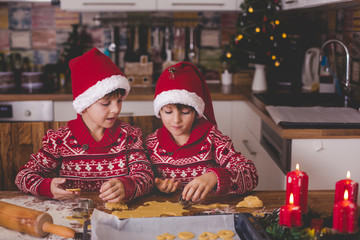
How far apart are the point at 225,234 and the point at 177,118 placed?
612mm

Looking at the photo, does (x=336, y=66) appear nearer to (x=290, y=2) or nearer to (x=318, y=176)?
(x=290, y=2)

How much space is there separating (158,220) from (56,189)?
0.36 metres

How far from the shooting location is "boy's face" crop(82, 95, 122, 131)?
150 cm

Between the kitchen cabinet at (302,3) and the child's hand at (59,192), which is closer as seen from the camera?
the child's hand at (59,192)

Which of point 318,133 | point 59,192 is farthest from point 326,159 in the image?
point 59,192

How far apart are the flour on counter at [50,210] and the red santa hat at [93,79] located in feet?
1.29

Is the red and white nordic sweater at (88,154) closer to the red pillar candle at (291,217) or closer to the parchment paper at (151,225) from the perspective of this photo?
the parchment paper at (151,225)

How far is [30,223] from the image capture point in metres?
1.01

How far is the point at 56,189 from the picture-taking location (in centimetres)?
123

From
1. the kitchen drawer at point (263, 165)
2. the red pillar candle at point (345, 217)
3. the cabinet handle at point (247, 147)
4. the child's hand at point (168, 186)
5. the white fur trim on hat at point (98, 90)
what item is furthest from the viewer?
the cabinet handle at point (247, 147)

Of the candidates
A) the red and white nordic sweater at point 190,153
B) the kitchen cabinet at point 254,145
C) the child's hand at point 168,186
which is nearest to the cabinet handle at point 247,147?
the kitchen cabinet at point 254,145

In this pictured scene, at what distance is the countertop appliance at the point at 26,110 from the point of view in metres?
2.63

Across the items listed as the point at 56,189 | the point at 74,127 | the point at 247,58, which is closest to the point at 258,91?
the point at 247,58

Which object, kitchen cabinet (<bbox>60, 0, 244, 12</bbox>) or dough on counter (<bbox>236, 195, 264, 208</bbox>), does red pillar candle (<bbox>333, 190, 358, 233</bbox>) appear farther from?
kitchen cabinet (<bbox>60, 0, 244, 12</bbox>)
